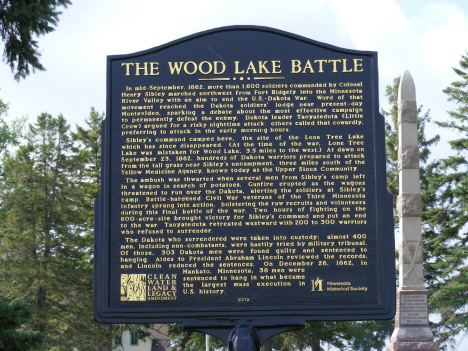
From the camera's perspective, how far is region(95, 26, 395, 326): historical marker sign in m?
8.15

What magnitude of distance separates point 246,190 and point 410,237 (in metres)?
12.1

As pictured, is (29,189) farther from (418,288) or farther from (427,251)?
(427,251)

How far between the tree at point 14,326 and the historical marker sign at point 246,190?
1.31 meters

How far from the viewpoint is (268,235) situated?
8203mm

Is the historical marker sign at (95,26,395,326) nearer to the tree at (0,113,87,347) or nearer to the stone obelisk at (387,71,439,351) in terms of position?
the stone obelisk at (387,71,439,351)

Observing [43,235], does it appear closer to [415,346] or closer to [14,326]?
[415,346]

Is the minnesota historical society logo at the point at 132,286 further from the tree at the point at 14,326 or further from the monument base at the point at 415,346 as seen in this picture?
the monument base at the point at 415,346

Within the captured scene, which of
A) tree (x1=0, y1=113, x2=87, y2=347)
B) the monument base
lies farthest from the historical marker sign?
tree (x1=0, y1=113, x2=87, y2=347)

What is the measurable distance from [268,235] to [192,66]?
8.96 feet

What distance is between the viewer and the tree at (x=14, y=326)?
8.48m

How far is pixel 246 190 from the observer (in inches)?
328

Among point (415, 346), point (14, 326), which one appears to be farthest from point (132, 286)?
point (415, 346)

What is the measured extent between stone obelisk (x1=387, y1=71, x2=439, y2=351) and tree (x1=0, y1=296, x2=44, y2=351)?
12816 millimetres

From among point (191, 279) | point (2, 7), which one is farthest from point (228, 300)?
point (2, 7)
